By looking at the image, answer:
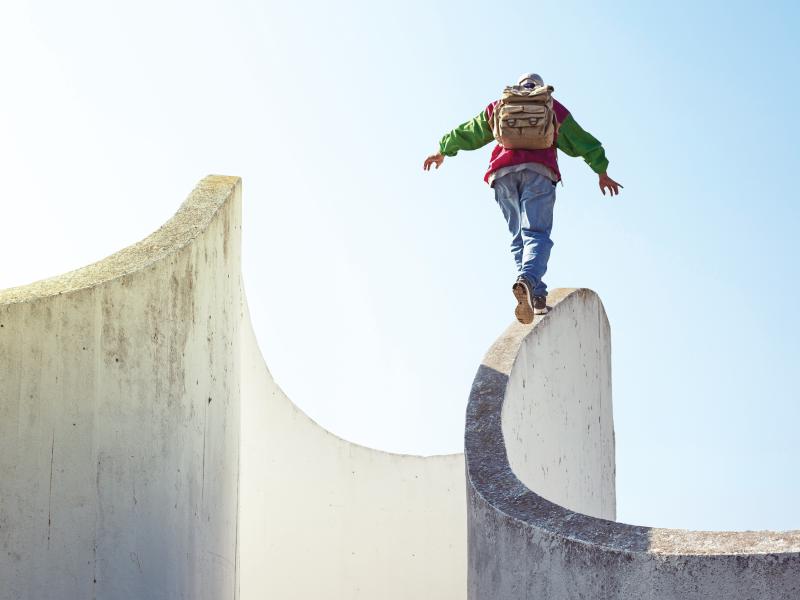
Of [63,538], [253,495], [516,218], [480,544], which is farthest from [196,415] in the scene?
[253,495]

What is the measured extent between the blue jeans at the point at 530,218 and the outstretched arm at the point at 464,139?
0.35 meters

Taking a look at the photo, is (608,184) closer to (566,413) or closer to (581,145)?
(581,145)

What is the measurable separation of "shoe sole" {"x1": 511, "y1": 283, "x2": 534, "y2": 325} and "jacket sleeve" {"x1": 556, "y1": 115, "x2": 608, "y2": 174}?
127 cm

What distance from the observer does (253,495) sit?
9.45 meters

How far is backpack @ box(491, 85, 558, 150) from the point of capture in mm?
6914

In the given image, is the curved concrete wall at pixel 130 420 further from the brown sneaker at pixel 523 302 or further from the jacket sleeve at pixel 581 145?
the jacket sleeve at pixel 581 145

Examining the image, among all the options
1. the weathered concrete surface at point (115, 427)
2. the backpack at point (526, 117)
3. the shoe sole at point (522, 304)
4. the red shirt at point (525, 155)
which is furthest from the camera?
the red shirt at point (525, 155)

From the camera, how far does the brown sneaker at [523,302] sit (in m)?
6.52

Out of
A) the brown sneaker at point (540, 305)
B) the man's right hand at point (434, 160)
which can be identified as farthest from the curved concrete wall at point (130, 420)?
the brown sneaker at point (540, 305)

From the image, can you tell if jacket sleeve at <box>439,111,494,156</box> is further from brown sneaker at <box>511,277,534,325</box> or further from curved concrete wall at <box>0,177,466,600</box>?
curved concrete wall at <box>0,177,466,600</box>

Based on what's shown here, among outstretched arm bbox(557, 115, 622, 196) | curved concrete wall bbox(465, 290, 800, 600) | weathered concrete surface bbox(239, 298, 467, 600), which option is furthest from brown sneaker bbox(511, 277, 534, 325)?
weathered concrete surface bbox(239, 298, 467, 600)

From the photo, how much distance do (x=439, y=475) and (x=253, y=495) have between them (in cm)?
236

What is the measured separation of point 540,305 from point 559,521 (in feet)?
9.20

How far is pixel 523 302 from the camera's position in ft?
21.4
